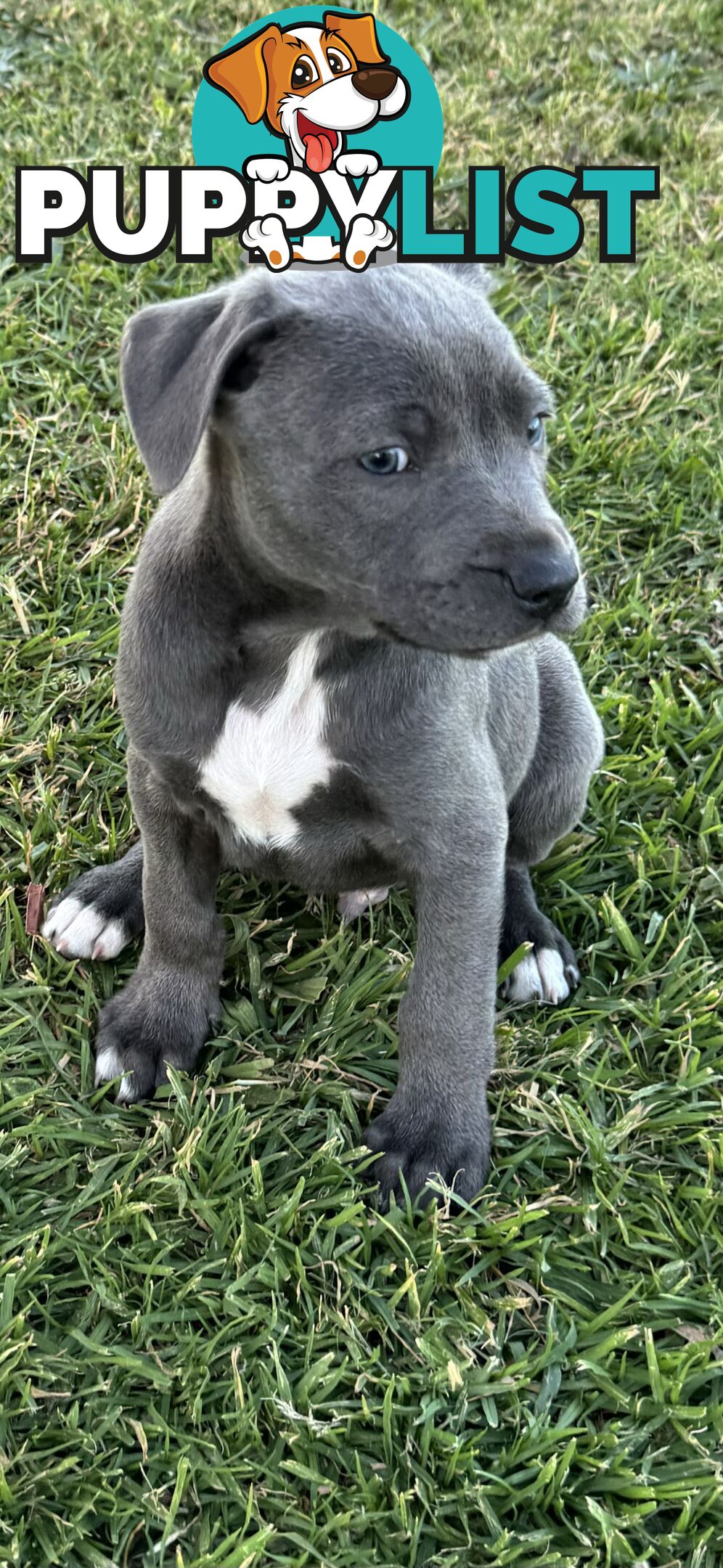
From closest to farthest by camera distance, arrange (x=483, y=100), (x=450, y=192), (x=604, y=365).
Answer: (x=604, y=365)
(x=450, y=192)
(x=483, y=100)

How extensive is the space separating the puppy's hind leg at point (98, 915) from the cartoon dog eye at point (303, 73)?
220 centimetres

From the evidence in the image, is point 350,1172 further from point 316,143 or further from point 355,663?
point 316,143

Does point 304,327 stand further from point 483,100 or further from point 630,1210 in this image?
point 483,100

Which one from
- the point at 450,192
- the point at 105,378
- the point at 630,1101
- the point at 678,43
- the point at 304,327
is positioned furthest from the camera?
the point at 678,43

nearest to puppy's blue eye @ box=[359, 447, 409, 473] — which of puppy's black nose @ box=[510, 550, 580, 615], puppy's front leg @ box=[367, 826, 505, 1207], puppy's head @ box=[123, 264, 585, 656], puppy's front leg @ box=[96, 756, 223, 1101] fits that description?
puppy's head @ box=[123, 264, 585, 656]

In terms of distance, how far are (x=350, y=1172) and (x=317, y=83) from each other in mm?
2867

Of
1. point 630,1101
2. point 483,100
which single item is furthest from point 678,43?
point 630,1101

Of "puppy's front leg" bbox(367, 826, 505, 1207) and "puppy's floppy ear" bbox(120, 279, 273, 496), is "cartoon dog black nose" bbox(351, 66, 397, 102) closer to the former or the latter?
"puppy's floppy ear" bbox(120, 279, 273, 496)

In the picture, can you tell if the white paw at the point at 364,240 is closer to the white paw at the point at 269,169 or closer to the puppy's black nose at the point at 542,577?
the white paw at the point at 269,169

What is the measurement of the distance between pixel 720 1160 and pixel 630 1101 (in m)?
0.28

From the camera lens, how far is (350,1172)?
320 cm

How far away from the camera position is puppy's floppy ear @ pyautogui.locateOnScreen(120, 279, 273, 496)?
98.0 inches

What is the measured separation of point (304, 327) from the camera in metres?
2.52

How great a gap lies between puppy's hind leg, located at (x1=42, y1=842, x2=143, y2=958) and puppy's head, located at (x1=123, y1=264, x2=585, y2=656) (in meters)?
1.41
